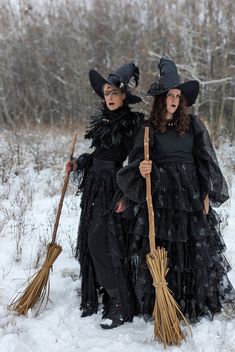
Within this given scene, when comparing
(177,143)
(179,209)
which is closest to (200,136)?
(177,143)

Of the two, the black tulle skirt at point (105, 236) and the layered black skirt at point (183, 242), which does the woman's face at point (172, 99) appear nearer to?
the layered black skirt at point (183, 242)

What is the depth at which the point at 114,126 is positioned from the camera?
330 cm

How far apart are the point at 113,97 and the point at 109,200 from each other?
0.82 m

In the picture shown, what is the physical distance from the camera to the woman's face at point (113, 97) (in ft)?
10.8

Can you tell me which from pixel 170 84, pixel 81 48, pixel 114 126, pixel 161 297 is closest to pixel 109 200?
pixel 114 126

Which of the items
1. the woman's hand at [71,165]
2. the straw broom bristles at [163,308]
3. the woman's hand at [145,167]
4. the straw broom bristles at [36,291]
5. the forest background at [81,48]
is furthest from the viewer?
the forest background at [81,48]

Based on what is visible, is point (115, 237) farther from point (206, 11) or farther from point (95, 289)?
point (206, 11)

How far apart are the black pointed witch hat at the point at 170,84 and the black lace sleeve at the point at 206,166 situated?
0.21 meters

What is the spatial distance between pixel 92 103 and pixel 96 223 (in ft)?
53.8

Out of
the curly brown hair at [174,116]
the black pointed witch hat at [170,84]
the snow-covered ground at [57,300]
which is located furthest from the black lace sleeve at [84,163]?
the snow-covered ground at [57,300]

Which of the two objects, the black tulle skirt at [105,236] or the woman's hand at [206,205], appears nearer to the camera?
the woman's hand at [206,205]

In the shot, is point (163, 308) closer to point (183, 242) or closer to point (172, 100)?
point (183, 242)

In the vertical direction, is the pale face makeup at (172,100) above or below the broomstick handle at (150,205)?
above

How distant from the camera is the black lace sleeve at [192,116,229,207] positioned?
3.17 m
